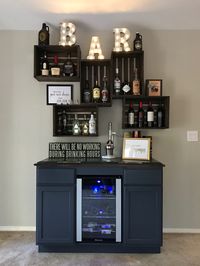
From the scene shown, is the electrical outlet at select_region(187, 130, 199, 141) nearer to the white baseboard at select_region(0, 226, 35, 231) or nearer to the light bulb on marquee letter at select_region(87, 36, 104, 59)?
the light bulb on marquee letter at select_region(87, 36, 104, 59)

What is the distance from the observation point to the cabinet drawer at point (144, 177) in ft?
8.78

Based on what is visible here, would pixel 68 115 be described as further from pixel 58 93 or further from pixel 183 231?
pixel 183 231

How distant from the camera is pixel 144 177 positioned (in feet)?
8.79

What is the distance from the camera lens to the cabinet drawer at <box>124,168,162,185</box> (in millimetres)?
2676

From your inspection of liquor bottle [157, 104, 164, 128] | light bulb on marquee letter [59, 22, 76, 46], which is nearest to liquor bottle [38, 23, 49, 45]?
light bulb on marquee letter [59, 22, 76, 46]

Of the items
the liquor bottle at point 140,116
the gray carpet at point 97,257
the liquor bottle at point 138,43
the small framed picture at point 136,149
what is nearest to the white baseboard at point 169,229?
the gray carpet at point 97,257

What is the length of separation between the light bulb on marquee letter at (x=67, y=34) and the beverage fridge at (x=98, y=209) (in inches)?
60.4

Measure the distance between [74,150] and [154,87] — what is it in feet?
3.91

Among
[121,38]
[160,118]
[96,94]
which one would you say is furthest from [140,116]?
[121,38]

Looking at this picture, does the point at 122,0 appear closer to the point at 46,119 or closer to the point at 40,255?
the point at 46,119

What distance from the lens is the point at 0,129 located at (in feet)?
11.0

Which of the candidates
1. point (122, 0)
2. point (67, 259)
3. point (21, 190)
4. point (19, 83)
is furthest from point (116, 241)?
point (122, 0)

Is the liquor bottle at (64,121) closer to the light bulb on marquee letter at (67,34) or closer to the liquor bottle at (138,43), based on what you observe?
the light bulb on marquee letter at (67,34)

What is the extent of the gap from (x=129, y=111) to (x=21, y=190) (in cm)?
161
